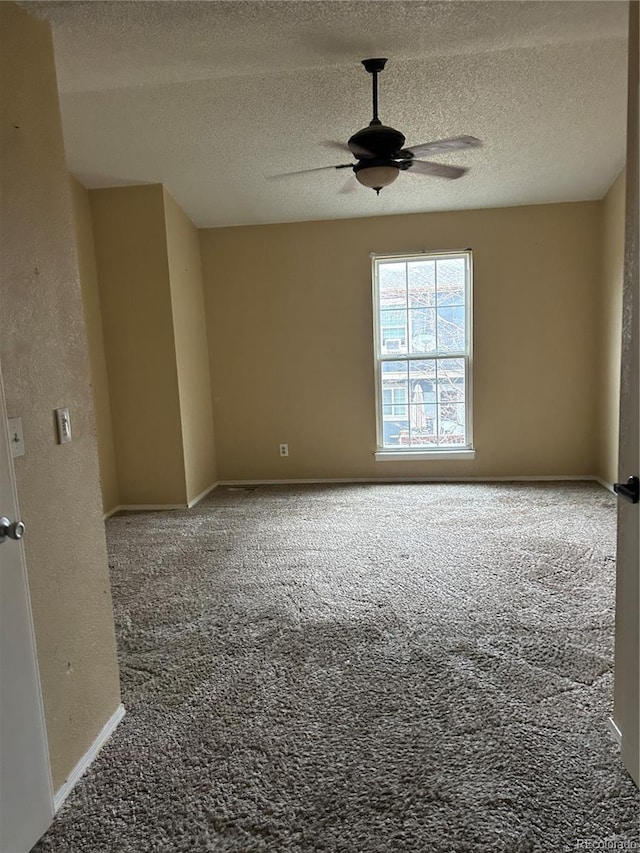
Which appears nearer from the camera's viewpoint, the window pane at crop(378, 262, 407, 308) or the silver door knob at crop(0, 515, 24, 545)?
the silver door knob at crop(0, 515, 24, 545)

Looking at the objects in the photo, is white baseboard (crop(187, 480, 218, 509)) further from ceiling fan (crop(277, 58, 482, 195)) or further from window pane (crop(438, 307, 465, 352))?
ceiling fan (crop(277, 58, 482, 195))

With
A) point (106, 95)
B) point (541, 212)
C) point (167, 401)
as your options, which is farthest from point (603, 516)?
point (106, 95)

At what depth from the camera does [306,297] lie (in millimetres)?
5004

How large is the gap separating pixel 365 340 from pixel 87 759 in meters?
4.08

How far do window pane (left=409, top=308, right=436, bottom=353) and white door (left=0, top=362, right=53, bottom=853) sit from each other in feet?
13.7

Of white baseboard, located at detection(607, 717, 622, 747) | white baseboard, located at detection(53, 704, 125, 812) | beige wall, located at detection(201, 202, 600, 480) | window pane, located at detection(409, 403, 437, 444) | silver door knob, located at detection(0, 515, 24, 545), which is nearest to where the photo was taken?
silver door knob, located at detection(0, 515, 24, 545)

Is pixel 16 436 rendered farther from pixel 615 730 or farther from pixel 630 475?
pixel 615 730

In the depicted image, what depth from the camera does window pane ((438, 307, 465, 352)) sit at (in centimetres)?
492

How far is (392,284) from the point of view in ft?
16.3

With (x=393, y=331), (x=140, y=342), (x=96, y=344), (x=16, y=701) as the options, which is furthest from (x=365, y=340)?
(x=16, y=701)

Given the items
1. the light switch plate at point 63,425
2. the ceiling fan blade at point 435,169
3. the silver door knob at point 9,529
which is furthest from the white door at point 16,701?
the ceiling fan blade at point 435,169

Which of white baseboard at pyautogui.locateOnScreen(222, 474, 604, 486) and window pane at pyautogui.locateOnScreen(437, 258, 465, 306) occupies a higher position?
window pane at pyautogui.locateOnScreen(437, 258, 465, 306)

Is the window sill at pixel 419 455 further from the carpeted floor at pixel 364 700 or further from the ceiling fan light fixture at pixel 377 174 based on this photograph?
the ceiling fan light fixture at pixel 377 174

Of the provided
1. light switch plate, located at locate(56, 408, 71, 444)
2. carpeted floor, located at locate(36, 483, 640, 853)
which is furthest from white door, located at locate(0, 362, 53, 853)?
light switch plate, located at locate(56, 408, 71, 444)
